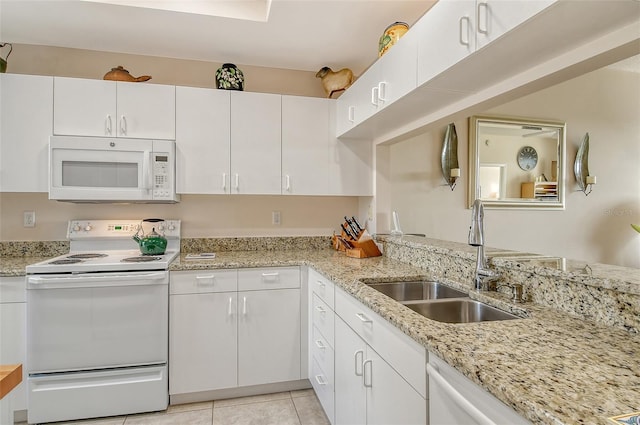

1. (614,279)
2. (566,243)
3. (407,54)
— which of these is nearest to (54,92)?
(407,54)

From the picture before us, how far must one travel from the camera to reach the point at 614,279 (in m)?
1.11

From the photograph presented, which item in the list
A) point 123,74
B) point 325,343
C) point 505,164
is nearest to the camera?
point 325,343

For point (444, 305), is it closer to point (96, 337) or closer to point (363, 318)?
point (363, 318)

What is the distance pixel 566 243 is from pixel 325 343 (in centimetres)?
249

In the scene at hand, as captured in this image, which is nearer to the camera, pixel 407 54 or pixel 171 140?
pixel 407 54

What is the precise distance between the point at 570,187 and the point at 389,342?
287cm

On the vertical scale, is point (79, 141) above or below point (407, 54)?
below

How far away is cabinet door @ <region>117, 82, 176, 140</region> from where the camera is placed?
2494 millimetres

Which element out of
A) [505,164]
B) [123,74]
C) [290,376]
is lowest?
[290,376]

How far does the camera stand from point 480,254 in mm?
1590

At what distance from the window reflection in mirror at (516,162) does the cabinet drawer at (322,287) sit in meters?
1.60

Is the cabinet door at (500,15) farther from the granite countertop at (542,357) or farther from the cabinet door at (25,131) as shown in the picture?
the cabinet door at (25,131)

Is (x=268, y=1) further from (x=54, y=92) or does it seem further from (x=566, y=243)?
(x=566, y=243)

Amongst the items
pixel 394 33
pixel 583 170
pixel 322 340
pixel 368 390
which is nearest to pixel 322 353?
pixel 322 340
